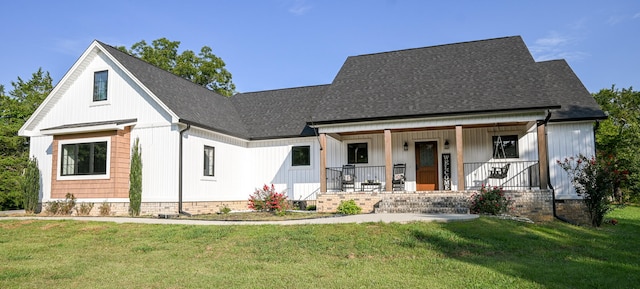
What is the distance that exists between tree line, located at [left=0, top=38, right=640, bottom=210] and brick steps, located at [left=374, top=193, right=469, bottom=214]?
9997 millimetres

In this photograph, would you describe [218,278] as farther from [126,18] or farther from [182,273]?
[126,18]

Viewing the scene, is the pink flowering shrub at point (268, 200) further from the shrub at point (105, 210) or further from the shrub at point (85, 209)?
the shrub at point (85, 209)

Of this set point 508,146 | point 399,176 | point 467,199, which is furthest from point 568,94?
point 399,176

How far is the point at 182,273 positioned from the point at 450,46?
16643mm

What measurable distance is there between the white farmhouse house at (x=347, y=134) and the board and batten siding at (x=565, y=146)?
4 centimetres

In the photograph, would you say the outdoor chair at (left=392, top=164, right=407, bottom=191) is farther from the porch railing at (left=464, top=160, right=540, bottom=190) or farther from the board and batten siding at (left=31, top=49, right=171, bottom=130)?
the board and batten siding at (left=31, top=49, right=171, bottom=130)

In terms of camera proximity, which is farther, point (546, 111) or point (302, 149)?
point (302, 149)

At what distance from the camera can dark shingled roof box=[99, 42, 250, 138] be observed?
17.3 metres

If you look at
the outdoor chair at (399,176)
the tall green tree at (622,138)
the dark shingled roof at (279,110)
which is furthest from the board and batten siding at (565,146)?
the dark shingled roof at (279,110)

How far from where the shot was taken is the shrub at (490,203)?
13.4 m

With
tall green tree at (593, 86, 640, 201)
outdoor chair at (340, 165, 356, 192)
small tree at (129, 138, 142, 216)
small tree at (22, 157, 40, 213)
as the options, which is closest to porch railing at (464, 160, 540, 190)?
tall green tree at (593, 86, 640, 201)

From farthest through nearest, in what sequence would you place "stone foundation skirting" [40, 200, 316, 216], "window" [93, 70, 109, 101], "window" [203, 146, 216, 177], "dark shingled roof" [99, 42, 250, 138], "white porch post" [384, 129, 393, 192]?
1. "window" [203, 146, 216, 177]
2. "window" [93, 70, 109, 101]
3. "dark shingled roof" [99, 42, 250, 138]
4. "stone foundation skirting" [40, 200, 316, 216]
5. "white porch post" [384, 129, 393, 192]

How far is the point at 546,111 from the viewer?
15.2 m

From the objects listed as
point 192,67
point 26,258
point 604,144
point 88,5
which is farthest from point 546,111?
point 192,67
